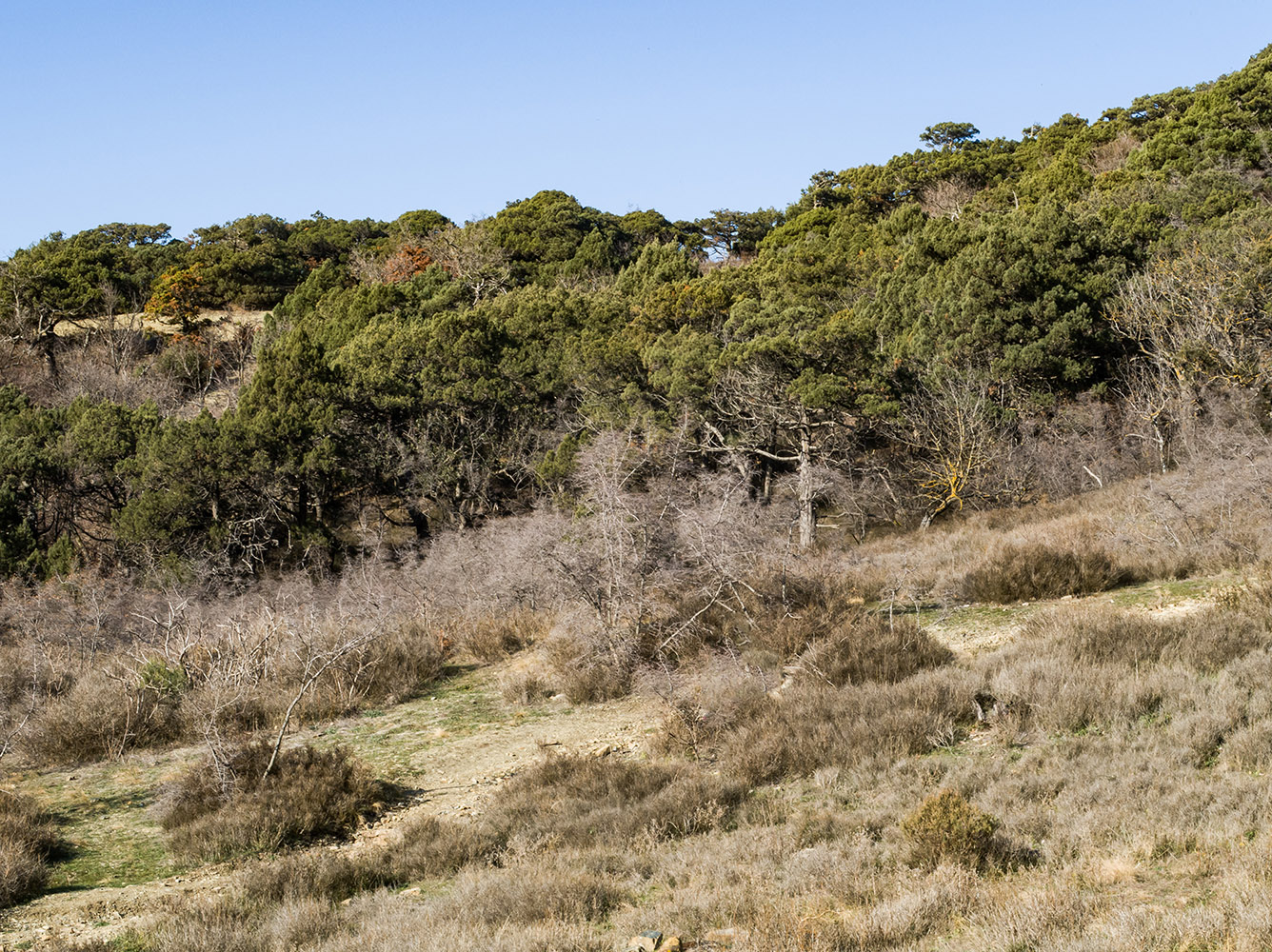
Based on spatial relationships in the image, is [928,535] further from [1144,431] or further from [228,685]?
[228,685]

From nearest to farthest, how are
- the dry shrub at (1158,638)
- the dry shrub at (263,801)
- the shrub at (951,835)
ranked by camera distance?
the shrub at (951,835), the dry shrub at (263,801), the dry shrub at (1158,638)

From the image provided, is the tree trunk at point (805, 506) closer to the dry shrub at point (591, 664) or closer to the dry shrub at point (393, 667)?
the dry shrub at point (591, 664)

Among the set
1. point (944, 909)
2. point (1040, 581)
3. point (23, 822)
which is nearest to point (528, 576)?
point (1040, 581)

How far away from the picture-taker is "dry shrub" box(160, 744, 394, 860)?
23.7 ft

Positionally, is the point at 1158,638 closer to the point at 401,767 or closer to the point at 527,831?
the point at 527,831

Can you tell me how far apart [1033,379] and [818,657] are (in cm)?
1736

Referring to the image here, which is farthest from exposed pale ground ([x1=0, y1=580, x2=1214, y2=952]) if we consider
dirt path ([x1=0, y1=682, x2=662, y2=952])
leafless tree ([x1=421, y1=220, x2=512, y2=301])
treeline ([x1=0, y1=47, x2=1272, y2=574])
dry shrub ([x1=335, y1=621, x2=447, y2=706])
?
leafless tree ([x1=421, y1=220, x2=512, y2=301])

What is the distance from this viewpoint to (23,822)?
715 centimetres

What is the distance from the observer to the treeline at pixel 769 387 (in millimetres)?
22391

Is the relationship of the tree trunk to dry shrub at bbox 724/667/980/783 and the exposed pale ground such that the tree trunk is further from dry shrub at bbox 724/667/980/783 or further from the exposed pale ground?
dry shrub at bbox 724/667/980/783

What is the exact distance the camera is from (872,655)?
9.62 meters

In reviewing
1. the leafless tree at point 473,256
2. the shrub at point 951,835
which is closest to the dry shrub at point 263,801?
the shrub at point 951,835

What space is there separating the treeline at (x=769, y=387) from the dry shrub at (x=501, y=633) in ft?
22.7

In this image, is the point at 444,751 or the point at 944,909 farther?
the point at 444,751
